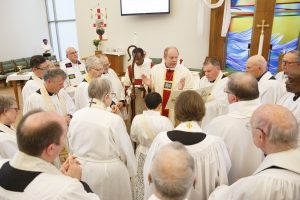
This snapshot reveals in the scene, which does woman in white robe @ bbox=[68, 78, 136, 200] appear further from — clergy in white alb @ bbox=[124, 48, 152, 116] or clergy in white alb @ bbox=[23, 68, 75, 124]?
clergy in white alb @ bbox=[124, 48, 152, 116]

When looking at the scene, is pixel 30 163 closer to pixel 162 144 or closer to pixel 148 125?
pixel 162 144

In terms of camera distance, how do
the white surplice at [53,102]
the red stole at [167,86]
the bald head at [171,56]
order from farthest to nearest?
1. the red stole at [167,86]
2. the bald head at [171,56]
3. the white surplice at [53,102]

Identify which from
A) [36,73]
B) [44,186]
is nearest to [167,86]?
[36,73]

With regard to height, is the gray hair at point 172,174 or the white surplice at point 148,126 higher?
the gray hair at point 172,174

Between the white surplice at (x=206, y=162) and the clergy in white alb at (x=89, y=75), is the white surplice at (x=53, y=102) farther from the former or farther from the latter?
the white surplice at (x=206, y=162)

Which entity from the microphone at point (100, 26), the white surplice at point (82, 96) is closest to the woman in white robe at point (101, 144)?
the white surplice at point (82, 96)

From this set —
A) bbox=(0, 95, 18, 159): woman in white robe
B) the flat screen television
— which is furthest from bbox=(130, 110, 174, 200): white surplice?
the flat screen television

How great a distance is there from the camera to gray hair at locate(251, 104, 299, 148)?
139 cm

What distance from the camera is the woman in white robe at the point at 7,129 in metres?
1.96

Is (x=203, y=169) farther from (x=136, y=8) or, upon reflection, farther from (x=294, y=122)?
(x=136, y=8)

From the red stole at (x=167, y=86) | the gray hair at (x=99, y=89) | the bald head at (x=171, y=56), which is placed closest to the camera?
the gray hair at (x=99, y=89)

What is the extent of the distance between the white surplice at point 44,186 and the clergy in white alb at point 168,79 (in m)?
3.06

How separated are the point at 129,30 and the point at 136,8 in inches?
31.8

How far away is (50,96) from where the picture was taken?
3.15 m
